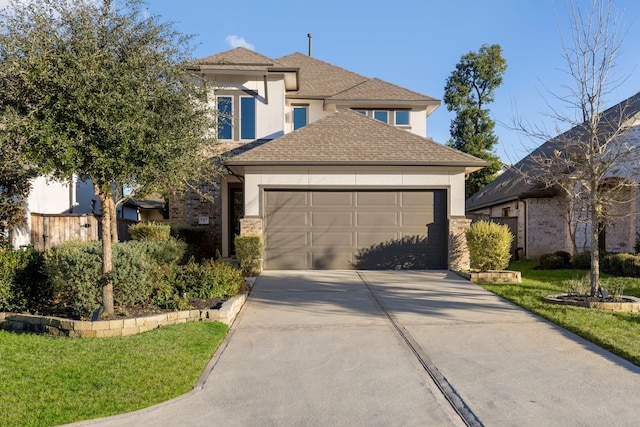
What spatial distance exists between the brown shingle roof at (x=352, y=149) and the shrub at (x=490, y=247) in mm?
2344

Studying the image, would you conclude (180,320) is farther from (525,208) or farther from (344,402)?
(525,208)

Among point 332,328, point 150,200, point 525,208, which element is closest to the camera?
point 332,328

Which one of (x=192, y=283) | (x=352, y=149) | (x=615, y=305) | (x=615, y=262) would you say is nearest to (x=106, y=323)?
(x=192, y=283)

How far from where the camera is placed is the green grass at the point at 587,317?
616 cm

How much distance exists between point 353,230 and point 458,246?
306 centimetres

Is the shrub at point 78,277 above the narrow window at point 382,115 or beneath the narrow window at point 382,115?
beneath

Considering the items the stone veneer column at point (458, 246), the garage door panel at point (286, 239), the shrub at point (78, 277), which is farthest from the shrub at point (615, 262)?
the shrub at point (78, 277)

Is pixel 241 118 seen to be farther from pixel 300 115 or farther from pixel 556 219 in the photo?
pixel 556 219

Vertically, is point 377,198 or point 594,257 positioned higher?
point 377,198

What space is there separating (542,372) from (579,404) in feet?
2.90

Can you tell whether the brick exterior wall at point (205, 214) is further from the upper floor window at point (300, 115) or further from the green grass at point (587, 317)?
the green grass at point (587, 317)

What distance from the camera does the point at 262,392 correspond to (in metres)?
4.64

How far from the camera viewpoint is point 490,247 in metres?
11.8

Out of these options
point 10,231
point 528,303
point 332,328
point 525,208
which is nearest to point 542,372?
point 332,328
